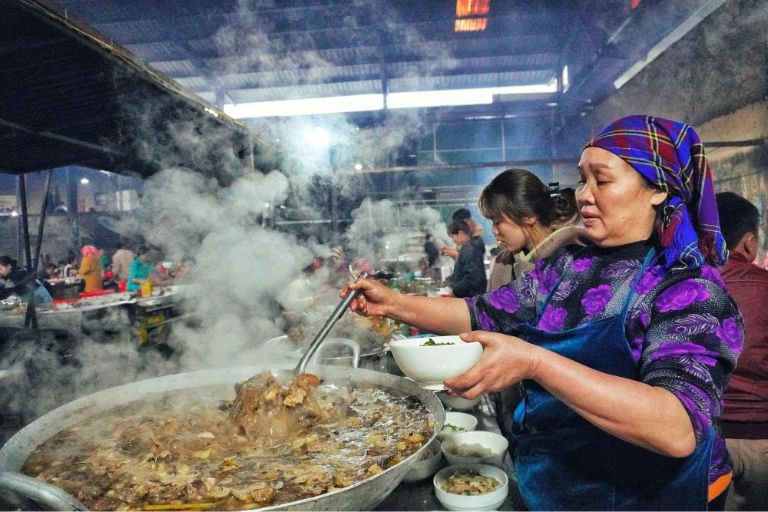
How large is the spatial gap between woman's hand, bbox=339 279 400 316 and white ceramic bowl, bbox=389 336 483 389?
0.56 metres

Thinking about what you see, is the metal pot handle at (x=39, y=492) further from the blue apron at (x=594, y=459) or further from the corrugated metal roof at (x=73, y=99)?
the corrugated metal roof at (x=73, y=99)

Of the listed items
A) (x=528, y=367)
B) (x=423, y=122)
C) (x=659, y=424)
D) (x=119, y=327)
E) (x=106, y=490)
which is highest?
(x=423, y=122)

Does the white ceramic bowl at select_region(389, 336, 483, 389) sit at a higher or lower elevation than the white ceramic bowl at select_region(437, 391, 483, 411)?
higher

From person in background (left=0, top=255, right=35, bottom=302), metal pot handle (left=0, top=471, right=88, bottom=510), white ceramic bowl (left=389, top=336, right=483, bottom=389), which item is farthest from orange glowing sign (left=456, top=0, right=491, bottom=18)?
metal pot handle (left=0, top=471, right=88, bottom=510)

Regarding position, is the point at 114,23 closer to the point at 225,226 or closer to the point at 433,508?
→ the point at 225,226

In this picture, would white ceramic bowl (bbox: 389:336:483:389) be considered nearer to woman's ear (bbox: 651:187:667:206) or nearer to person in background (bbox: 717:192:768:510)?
woman's ear (bbox: 651:187:667:206)

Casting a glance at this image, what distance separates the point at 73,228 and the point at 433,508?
2014 cm

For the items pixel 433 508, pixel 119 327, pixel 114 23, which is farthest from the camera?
pixel 114 23

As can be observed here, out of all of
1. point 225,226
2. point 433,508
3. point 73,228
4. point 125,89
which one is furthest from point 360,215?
point 73,228

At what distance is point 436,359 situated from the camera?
147 cm

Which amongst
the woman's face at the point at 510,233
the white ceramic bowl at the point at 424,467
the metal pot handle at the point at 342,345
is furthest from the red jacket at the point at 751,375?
the metal pot handle at the point at 342,345

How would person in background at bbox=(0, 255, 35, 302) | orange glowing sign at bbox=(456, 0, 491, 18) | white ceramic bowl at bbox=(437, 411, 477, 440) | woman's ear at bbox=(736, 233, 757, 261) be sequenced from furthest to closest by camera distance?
1. orange glowing sign at bbox=(456, 0, 491, 18)
2. person in background at bbox=(0, 255, 35, 302)
3. woman's ear at bbox=(736, 233, 757, 261)
4. white ceramic bowl at bbox=(437, 411, 477, 440)

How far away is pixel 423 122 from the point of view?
51.2 feet

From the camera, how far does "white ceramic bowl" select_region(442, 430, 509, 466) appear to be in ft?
6.68
